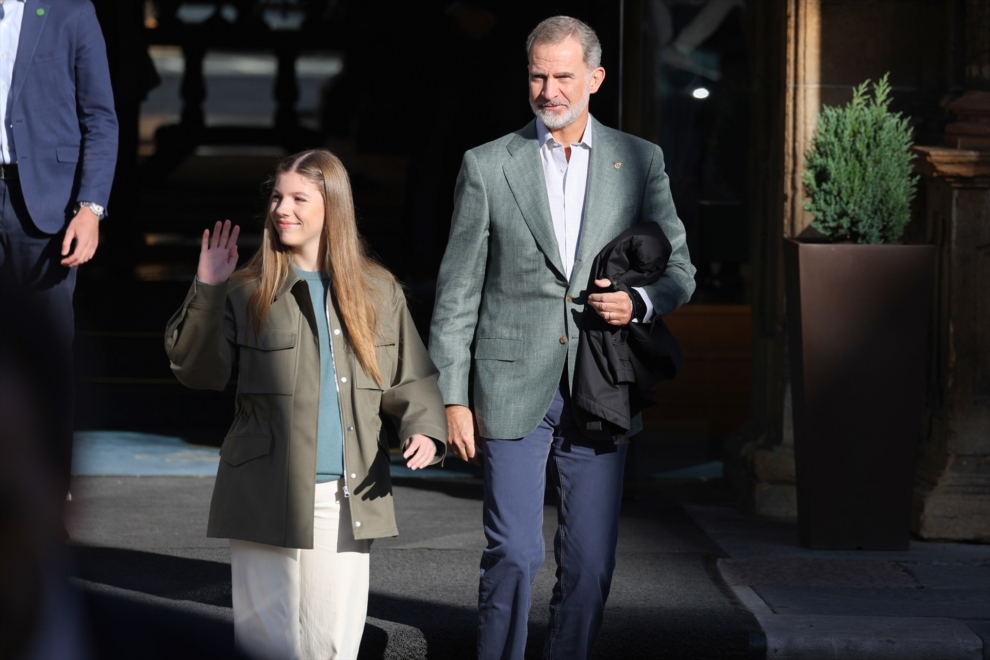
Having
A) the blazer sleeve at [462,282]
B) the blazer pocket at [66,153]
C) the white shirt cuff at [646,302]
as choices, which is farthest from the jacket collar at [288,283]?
the blazer pocket at [66,153]

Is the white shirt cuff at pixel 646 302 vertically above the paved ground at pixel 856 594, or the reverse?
the white shirt cuff at pixel 646 302

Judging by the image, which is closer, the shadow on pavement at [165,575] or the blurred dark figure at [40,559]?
the blurred dark figure at [40,559]

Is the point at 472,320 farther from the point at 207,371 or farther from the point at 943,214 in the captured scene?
the point at 943,214

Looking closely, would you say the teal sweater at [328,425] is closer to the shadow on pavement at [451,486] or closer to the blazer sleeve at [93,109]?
the blazer sleeve at [93,109]

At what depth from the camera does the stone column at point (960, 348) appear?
5555 mm

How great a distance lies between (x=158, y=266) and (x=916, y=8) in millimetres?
8265

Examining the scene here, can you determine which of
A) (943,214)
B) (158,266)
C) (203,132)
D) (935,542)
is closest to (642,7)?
(943,214)

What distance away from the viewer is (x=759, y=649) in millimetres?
4277

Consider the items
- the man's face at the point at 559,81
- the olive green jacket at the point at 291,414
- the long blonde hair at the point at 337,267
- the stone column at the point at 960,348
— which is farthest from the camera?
the stone column at the point at 960,348

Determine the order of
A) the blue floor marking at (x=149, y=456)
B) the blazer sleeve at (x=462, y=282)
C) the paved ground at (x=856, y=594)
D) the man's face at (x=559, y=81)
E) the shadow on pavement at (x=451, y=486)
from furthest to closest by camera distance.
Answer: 1. the blue floor marking at (x=149, y=456)
2. the shadow on pavement at (x=451, y=486)
3. the paved ground at (x=856, y=594)
4. the blazer sleeve at (x=462, y=282)
5. the man's face at (x=559, y=81)

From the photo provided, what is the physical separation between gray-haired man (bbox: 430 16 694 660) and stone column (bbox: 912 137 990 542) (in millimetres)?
2238

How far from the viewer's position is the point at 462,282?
3.80 meters

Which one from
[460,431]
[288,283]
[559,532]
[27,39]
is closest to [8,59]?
[27,39]

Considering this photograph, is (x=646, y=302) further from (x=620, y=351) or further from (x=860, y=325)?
(x=860, y=325)
